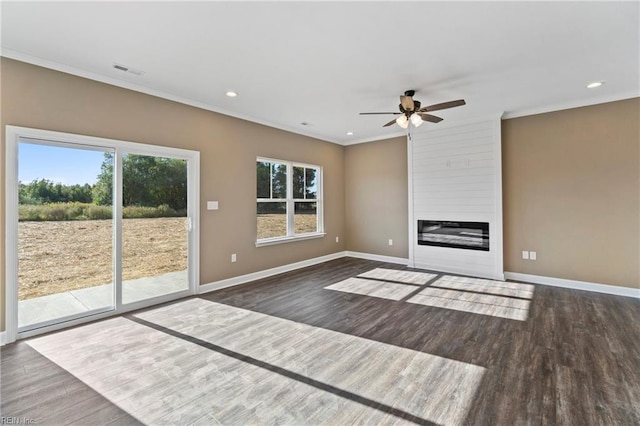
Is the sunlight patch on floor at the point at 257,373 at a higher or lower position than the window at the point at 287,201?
lower

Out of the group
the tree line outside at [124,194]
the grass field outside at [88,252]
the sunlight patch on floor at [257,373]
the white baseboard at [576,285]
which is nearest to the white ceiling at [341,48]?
the tree line outside at [124,194]

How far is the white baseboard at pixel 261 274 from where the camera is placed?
14.5 feet

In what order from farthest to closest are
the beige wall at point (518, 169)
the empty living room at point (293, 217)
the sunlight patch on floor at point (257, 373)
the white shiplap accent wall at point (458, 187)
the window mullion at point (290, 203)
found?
the window mullion at point (290, 203), the white shiplap accent wall at point (458, 187), the beige wall at point (518, 169), the empty living room at point (293, 217), the sunlight patch on floor at point (257, 373)

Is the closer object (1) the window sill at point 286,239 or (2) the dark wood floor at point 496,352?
(2) the dark wood floor at point 496,352

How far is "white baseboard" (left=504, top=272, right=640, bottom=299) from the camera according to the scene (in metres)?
4.04

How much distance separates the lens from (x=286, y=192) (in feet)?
19.0

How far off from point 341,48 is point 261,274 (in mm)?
3838

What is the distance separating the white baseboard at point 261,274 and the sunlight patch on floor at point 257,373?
1.24 meters

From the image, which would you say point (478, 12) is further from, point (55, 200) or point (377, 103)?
point (55, 200)

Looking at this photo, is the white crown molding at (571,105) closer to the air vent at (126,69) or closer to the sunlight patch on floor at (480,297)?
the sunlight patch on floor at (480,297)

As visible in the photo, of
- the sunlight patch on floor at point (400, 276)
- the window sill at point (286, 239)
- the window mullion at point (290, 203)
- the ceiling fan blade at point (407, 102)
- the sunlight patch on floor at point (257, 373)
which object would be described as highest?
the ceiling fan blade at point (407, 102)

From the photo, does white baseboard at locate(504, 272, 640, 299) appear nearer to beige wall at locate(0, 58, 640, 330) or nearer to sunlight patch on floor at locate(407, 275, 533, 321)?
beige wall at locate(0, 58, 640, 330)

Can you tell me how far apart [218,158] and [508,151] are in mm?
4910

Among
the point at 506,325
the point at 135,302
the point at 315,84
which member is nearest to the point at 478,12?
the point at 315,84
